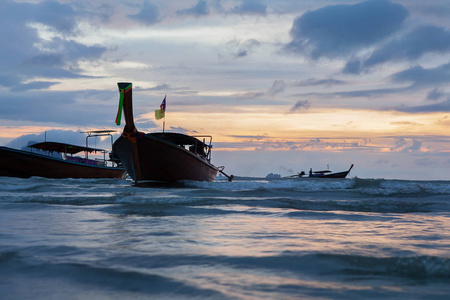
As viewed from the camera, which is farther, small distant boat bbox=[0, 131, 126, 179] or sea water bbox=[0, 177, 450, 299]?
small distant boat bbox=[0, 131, 126, 179]

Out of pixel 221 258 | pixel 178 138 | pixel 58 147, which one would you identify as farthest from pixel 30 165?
pixel 221 258

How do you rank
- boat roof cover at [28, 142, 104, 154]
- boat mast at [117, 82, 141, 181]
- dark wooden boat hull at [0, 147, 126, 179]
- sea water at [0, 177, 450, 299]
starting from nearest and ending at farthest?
sea water at [0, 177, 450, 299], boat mast at [117, 82, 141, 181], dark wooden boat hull at [0, 147, 126, 179], boat roof cover at [28, 142, 104, 154]

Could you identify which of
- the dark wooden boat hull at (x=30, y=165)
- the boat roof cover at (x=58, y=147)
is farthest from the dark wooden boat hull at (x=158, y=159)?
the boat roof cover at (x=58, y=147)

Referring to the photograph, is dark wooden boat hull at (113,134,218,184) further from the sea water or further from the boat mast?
the sea water

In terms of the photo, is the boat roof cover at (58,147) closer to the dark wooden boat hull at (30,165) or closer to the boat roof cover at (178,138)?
the dark wooden boat hull at (30,165)

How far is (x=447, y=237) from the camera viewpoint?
5.18 meters

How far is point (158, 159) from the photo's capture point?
20.1m

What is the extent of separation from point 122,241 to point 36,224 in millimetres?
2222

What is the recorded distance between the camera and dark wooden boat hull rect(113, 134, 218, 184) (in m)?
19.6

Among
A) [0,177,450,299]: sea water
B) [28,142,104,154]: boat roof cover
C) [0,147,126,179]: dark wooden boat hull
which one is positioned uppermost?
[28,142,104,154]: boat roof cover

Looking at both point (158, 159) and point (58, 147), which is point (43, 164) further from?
point (158, 159)

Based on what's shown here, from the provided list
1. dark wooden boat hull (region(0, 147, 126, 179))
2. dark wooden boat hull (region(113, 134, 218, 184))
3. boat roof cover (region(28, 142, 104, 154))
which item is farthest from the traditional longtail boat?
boat roof cover (region(28, 142, 104, 154))

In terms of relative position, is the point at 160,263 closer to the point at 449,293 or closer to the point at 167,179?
the point at 449,293

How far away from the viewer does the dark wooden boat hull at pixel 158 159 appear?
64.2 ft
